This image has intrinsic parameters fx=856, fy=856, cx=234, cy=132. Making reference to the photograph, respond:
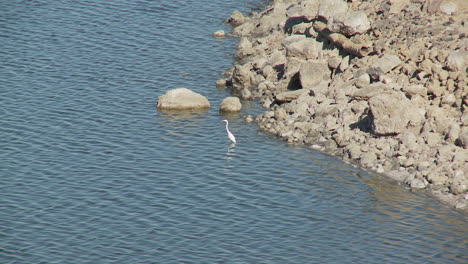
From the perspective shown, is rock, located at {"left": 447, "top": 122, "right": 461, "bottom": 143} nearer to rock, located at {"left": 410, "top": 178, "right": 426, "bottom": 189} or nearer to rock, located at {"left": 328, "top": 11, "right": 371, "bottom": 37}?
rock, located at {"left": 410, "top": 178, "right": 426, "bottom": 189}

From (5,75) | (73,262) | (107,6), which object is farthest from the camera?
(107,6)

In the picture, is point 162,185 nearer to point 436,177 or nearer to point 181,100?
point 181,100

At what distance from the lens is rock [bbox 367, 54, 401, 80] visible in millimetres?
52438

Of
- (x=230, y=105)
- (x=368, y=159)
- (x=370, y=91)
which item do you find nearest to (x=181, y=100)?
(x=230, y=105)

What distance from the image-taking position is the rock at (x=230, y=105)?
56625mm

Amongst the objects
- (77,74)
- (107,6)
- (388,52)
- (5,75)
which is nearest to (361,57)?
(388,52)

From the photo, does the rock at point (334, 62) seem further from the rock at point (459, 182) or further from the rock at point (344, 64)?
the rock at point (459, 182)

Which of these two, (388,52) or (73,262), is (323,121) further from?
(73,262)

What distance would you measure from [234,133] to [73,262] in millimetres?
18577

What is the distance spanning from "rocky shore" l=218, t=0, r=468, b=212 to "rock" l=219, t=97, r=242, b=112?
209 centimetres

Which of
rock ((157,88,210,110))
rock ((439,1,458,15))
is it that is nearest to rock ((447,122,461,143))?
rock ((439,1,458,15))

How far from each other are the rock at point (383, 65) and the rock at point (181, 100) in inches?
456

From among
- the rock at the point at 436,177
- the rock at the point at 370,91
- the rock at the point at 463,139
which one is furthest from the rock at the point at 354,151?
the rock at the point at 463,139

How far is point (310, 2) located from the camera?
65.7 metres
